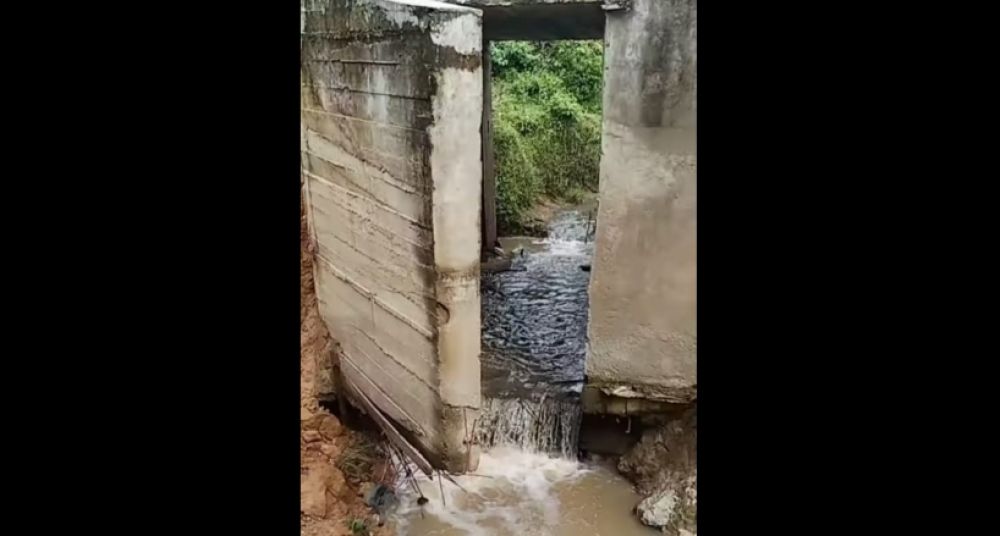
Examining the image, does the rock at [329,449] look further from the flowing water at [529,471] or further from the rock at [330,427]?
the flowing water at [529,471]

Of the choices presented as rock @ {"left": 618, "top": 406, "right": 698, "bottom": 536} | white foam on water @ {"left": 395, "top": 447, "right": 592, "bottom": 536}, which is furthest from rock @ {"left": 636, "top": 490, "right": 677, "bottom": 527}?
white foam on water @ {"left": 395, "top": 447, "right": 592, "bottom": 536}

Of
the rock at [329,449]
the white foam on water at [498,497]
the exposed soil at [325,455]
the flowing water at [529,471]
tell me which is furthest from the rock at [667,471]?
Result: the rock at [329,449]

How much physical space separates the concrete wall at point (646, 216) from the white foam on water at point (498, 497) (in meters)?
0.68

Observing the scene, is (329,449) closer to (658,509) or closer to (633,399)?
(633,399)

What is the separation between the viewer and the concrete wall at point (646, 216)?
4891 millimetres

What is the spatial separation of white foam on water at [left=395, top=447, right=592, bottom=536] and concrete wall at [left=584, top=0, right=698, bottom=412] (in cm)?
68

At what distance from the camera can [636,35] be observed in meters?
4.93

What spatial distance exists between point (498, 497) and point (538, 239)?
6.64 meters

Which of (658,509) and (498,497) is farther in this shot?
(498,497)

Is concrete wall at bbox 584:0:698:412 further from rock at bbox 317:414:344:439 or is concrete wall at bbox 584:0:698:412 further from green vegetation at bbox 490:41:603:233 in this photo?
green vegetation at bbox 490:41:603:233

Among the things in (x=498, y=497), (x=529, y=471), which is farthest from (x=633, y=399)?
(x=498, y=497)

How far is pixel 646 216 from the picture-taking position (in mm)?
5180

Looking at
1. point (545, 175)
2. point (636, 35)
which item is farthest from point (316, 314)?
point (545, 175)

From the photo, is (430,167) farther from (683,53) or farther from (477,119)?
(683,53)
